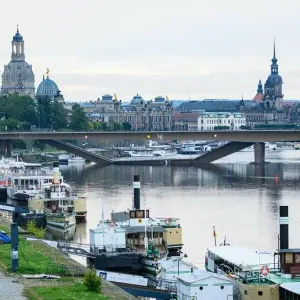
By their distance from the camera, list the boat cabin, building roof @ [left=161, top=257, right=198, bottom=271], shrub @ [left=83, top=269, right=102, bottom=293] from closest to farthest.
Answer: shrub @ [left=83, top=269, right=102, bottom=293]
the boat cabin
building roof @ [left=161, top=257, right=198, bottom=271]

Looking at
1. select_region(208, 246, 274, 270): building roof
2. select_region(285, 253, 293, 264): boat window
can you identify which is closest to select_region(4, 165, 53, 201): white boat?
select_region(208, 246, 274, 270): building roof

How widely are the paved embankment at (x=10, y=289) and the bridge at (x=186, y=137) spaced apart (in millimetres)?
74496

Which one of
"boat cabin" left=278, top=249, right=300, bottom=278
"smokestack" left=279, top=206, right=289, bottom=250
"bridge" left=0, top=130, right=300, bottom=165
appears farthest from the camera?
"bridge" left=0, top=130, right=300, bottom=165

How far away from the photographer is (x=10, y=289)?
2995 cm

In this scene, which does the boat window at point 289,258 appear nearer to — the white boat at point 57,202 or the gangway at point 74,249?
the gangway at point 74,249

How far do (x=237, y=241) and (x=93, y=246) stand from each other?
8.83m

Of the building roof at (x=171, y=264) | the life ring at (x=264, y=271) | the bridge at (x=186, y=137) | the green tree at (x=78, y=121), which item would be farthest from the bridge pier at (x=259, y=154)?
the life ring at (x=264, y=271)

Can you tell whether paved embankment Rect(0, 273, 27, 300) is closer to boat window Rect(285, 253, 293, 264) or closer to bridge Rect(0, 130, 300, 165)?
boat window Rect(285, 253, 293, 264)

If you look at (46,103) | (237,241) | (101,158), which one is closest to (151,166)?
(101,158)

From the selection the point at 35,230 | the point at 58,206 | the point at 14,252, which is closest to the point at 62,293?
the point at 14,252

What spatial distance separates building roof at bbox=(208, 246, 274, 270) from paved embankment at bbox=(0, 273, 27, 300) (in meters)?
7.18

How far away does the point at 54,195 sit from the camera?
59719 millimetres

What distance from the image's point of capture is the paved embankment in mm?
28833

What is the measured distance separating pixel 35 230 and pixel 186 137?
206 feet
